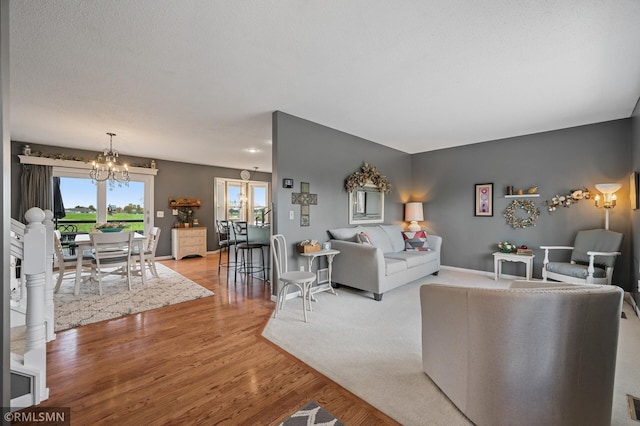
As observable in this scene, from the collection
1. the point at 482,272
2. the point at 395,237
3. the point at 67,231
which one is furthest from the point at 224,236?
the point at 482,272

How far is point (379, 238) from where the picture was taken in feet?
15.5

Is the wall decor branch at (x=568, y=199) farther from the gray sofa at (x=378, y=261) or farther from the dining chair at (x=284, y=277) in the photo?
the dining chair at (x=284, y=277)

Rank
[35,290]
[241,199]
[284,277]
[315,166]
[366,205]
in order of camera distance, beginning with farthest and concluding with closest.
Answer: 1. [241,199]
2. [366,205]
3. [315,166]
4. [284,277]
5. [35,290]

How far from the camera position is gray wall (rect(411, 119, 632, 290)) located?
3.96 m

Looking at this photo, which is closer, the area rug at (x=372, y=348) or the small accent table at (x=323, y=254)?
the area rug at (x=372, y=348)

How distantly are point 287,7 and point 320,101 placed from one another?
5.08 ft

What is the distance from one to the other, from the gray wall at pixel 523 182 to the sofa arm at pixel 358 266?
8.98ft

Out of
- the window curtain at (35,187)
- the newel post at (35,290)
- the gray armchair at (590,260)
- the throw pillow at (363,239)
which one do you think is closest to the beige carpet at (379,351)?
the gray armchair at (590,260)

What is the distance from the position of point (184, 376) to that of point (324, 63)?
286cm

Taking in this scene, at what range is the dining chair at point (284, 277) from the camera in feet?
9.84

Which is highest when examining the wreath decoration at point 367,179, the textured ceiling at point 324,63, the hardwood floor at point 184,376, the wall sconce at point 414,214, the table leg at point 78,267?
the textured ceiling at point 324,63

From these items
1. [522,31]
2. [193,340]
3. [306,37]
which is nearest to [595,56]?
[522,31]

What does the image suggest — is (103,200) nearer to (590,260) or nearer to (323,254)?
(323,254)

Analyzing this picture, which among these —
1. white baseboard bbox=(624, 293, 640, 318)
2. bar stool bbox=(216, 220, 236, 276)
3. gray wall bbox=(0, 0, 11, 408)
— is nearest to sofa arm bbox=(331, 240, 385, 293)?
bar stool bbox=(216, 220, 236, 276)
